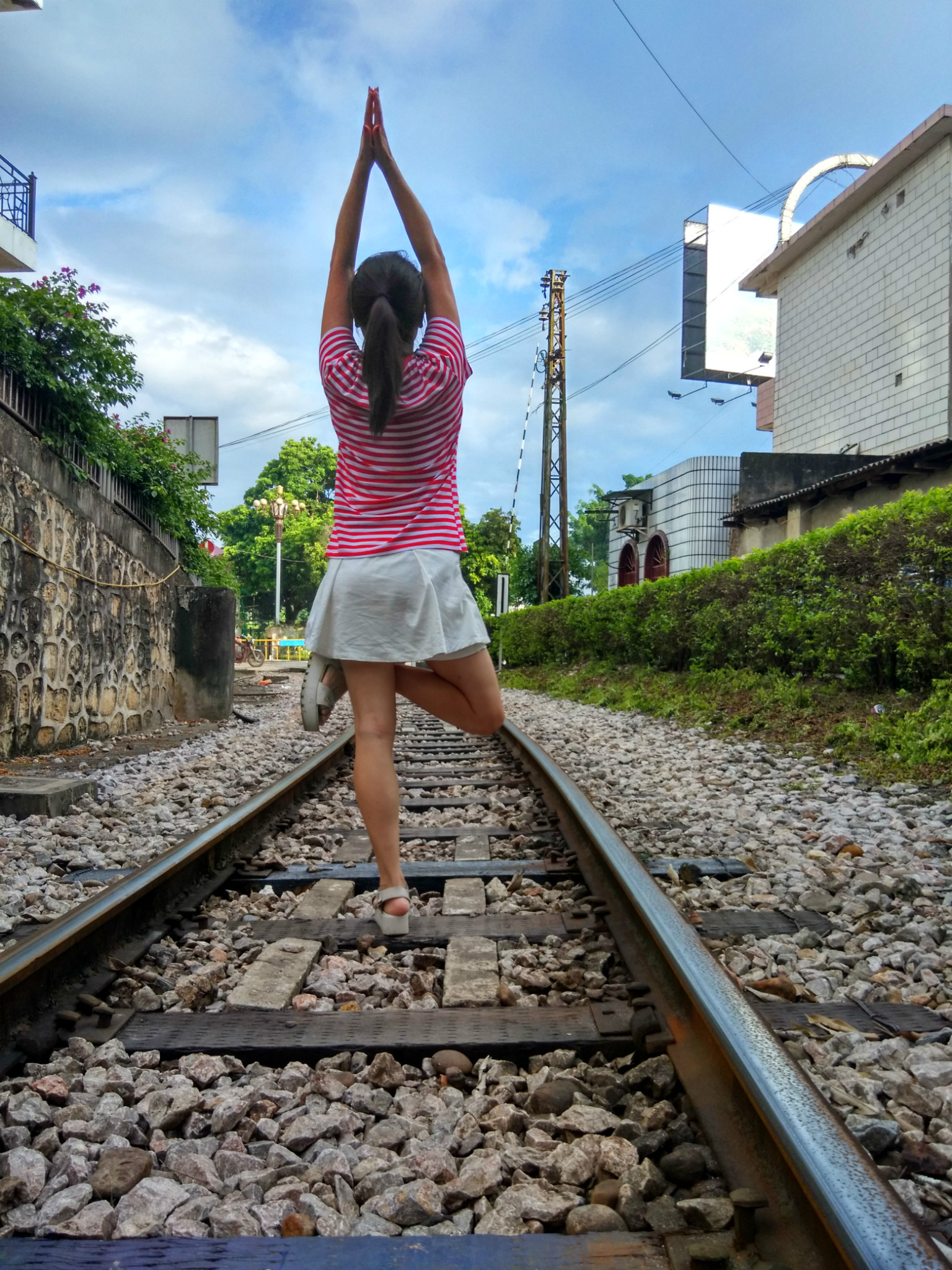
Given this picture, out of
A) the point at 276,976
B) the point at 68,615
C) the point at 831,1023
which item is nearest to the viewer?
the point at 831,1023

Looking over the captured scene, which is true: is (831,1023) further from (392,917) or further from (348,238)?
(348,238)

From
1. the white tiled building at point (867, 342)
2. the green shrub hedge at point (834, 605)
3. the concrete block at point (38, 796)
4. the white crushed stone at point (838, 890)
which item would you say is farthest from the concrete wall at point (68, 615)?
the white tiled building at point (867, 342)

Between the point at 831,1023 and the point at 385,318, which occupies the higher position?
the point at 385,318

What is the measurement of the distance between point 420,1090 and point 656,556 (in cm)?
2389

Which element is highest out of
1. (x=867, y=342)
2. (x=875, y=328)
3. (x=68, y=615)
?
(x=875, y=328)

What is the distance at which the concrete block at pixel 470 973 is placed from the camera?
6.75 feet

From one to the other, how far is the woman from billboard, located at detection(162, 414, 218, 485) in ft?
30.4

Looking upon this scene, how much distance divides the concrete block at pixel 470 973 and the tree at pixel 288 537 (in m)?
51.9

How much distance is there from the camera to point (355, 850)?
3566 millimetres

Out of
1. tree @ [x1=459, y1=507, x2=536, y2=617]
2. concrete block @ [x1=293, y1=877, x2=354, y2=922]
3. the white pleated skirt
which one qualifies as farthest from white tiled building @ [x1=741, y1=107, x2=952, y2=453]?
tree @ [x1=459, y1=507, x2=536, y2=617]

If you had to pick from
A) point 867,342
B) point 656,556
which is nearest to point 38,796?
point 867,342

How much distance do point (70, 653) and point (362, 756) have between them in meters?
5.22

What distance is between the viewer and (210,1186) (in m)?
1.35

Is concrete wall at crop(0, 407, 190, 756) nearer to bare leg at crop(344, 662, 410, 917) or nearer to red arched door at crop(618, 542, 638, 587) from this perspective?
bare leg at crop(344, 662, 410, 917)
